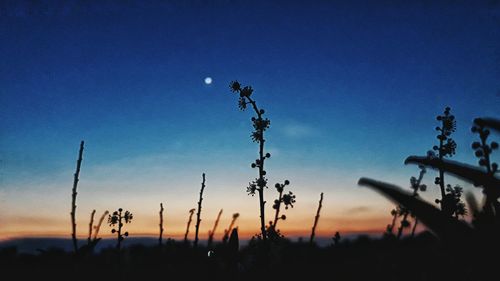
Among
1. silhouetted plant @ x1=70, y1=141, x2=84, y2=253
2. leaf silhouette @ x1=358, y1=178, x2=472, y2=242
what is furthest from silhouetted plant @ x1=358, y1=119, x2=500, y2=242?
silhouetted plant @ x1=70, y1=141, x2=84, y2=253

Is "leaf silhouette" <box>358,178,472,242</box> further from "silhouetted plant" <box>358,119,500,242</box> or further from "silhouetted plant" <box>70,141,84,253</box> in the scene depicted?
"silhouetted plant" <box>70,141,84,253</box>

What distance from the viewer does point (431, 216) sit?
4.43 feet

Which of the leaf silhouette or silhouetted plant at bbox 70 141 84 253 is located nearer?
the leaf silhouette

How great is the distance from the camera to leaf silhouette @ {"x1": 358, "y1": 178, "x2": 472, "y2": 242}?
1340 mm

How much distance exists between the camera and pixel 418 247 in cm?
553

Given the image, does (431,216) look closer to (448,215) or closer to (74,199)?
(448,215)

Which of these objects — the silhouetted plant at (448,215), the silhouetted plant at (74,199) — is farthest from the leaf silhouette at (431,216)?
the silhouetted plant at (74,199)

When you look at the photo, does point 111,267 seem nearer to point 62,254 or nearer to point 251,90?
point 62,254

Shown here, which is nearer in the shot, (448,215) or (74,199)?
(448,215)

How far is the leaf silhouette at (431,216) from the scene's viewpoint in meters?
1.34

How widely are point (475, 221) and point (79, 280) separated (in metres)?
3.07

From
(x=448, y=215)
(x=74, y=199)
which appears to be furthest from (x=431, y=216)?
(x=74, y=199)

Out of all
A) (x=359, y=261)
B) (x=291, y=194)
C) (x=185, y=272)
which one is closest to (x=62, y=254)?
(x=185, y=272)

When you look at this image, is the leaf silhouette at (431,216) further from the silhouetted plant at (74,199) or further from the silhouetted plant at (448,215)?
the silhouetted plant at (74,199)
